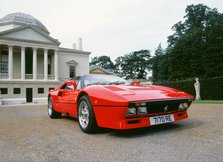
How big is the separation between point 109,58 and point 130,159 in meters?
88.6

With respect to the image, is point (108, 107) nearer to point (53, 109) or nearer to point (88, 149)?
point (88, 149)

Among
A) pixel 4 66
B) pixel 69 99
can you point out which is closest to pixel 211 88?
pixel 69 99

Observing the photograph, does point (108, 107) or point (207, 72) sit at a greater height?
point (207, 72)

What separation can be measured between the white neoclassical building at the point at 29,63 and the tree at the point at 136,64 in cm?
4230

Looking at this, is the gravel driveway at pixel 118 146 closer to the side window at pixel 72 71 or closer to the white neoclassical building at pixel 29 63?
the white neoclassical building at pixel 29 63

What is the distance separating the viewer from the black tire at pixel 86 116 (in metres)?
3.68

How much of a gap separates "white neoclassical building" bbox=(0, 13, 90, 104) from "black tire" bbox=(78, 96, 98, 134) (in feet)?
87.8

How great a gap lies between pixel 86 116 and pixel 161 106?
142 cm

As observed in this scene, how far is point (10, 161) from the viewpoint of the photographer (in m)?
2.40

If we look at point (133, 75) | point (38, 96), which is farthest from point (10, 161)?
point (133, 75)

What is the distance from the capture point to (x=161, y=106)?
3.47 meters

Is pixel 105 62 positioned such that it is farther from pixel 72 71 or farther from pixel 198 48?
pixel 198 48

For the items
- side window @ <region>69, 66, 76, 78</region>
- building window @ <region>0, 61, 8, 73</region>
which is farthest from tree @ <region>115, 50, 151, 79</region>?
building window @ <region>0, 61, 8, 73</region>

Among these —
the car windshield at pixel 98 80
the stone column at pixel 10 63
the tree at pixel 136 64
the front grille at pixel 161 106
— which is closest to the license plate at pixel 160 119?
the front grille at pixel 161 106
